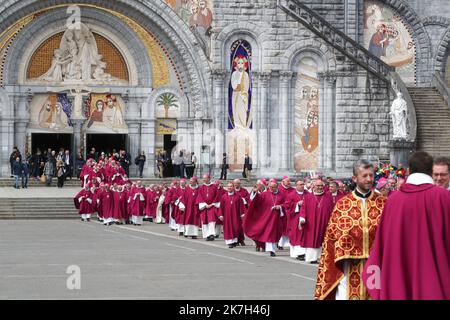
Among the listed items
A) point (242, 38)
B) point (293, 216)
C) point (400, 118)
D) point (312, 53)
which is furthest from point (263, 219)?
point (242, 38)

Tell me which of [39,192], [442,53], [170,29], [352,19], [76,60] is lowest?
[39,192]

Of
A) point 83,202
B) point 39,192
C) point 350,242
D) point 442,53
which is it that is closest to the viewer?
point 350,242

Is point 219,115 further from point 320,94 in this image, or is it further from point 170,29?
point 320,94

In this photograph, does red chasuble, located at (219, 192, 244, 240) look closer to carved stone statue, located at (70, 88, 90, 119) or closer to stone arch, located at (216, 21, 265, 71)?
stone arch, located at (216, 21, 265, 71)

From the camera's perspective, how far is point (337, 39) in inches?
1898

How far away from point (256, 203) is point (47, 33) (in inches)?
905

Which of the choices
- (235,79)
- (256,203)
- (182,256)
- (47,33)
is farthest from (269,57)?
(182,256)

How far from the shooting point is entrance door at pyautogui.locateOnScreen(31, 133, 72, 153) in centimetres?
5003

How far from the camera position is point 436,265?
10633 mm

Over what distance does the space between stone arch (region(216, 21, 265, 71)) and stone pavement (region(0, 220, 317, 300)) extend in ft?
52.8

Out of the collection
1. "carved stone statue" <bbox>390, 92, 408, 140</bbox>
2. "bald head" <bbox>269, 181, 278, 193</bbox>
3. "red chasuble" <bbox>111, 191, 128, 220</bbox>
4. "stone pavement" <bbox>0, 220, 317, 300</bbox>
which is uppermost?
"carved stone statue" <bbox>390, 92, 408, 140</bbox>

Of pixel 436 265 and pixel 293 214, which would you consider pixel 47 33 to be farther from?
pixel 436 265

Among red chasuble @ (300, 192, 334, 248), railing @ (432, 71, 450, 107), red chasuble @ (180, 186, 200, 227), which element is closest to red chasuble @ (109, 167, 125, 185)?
red chasuble @ (180, 186, 200, 227)

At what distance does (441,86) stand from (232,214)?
21.4m
